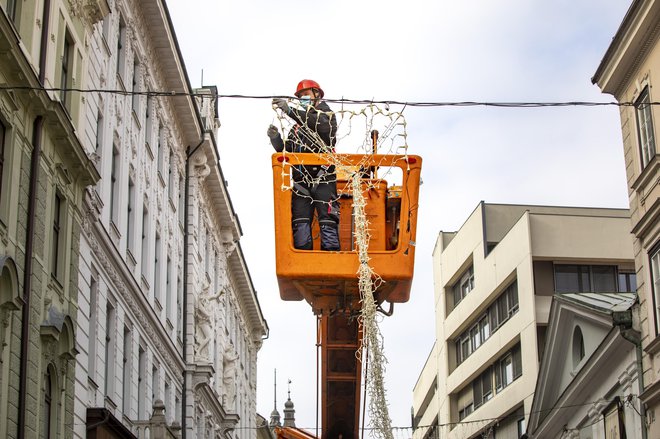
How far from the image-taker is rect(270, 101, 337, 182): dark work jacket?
17.8 meters

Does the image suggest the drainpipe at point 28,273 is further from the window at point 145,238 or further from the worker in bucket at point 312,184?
the window at point 145,238

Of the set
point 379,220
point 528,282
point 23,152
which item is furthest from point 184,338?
point 379,220

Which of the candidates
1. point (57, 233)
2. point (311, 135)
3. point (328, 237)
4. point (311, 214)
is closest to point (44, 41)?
point (57, 233)

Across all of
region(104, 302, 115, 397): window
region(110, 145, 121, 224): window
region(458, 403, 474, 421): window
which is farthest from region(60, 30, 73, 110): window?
region(458, 403, 474, 421): window

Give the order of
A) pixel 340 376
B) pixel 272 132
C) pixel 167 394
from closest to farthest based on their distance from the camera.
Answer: pixel 272 132
pixel 340 376
pixel 167 394

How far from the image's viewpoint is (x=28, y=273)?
2164 centimetres

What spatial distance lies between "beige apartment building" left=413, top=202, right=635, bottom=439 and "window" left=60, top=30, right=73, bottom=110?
77.7 ft

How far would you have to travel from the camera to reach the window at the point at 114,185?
31.8 m

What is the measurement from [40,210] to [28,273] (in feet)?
4.91

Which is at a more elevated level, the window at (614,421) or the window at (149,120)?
the window at (149,120)

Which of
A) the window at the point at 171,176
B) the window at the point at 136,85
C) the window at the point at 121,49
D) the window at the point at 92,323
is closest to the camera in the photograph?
the window at the point at 92,323

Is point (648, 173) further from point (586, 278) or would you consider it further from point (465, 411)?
point (465, 411)

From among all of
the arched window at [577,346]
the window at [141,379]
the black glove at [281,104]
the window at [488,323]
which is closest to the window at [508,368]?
the window at [488,323]

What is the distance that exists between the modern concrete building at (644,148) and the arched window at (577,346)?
741cm
